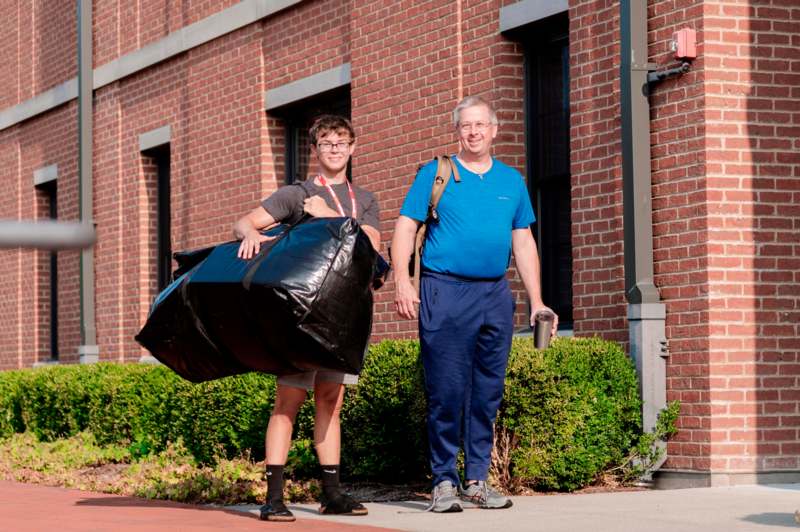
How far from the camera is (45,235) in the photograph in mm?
1749

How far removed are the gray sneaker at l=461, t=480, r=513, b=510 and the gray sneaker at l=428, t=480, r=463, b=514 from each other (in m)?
0.11

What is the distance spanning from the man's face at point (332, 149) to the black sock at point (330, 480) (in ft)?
4.93

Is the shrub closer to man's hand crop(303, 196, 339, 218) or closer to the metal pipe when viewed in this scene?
man's hand crop(303, 196, 339, 218)

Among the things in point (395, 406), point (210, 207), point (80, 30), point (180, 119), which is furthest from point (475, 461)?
point (80, 30)

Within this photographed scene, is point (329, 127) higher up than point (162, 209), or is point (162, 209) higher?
point (162, 209)

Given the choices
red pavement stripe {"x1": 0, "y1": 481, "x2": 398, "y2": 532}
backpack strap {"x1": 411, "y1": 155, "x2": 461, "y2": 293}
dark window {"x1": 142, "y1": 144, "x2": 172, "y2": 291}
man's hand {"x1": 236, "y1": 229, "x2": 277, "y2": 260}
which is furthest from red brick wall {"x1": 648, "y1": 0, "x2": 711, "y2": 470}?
dark window {"x1": 142, "y1": 144, "x2": 172, "y2": 291}

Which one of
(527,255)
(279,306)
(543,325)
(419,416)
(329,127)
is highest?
(329,127)

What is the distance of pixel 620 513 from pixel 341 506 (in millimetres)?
1410

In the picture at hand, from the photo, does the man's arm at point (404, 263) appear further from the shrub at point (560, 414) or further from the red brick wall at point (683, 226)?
the red brick wall at point (683, 226)

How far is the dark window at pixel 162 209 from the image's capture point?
55.5 feet

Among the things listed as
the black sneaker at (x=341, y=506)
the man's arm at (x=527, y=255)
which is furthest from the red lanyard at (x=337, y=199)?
the black sneaker at (x=341, y=506)

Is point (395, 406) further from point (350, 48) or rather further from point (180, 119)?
point (180, 119)

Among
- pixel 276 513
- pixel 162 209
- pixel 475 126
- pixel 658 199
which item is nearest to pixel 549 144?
pixel 658 199

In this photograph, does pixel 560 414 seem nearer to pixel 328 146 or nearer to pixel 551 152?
pixel 328 146
